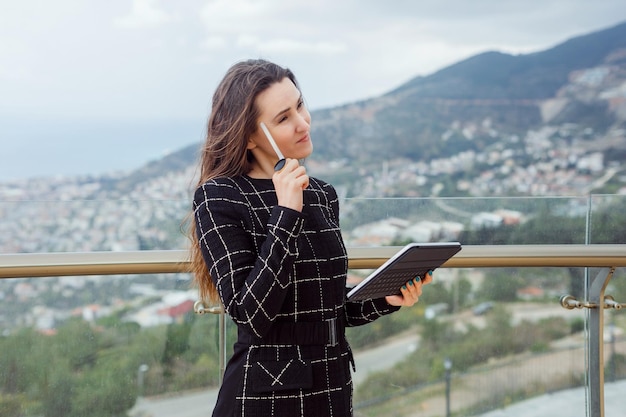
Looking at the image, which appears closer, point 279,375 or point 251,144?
point 279,375

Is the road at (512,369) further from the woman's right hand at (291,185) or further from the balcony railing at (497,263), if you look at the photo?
the woman's right hand at (291,185)

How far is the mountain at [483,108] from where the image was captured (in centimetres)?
1218

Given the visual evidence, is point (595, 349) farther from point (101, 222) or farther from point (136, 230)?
point (101, 222)

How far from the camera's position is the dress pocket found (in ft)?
4.35

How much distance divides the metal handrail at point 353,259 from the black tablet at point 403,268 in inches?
22.9

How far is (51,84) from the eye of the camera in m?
11.7

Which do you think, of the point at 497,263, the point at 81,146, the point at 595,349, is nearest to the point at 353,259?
the point at 497,263

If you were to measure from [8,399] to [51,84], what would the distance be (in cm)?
1050

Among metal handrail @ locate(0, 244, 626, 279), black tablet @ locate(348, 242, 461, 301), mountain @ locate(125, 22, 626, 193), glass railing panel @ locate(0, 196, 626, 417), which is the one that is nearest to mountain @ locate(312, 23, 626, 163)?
mountain @ locate(125, 22, 626, 193)

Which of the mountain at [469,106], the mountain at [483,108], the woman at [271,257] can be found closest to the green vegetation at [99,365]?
the woman at [271,257]

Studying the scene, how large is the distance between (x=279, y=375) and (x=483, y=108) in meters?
11.8

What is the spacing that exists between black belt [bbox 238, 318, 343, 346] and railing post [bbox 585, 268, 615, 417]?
1.22m

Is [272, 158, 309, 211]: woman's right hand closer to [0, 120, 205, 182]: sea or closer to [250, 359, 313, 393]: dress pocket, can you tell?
[250, 359, 313, 393]: dress pocket

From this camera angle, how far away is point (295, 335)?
1.36 metres
